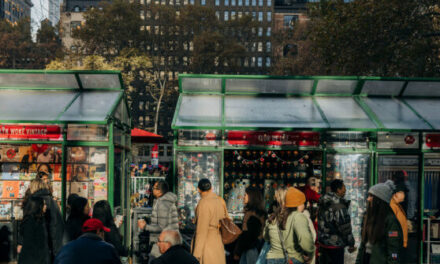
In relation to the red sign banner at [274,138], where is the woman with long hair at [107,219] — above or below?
below

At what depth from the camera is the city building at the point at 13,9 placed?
11494cm

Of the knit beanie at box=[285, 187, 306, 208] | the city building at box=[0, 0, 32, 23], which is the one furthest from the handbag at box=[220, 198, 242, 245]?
the city building at box=[0, 0, 32, 23]

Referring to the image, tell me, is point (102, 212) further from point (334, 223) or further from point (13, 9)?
point (13, 9)

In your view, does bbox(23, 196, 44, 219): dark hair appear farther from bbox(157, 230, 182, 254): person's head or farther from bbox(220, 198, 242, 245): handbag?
bbox(157, 230, 182, 254): person's head

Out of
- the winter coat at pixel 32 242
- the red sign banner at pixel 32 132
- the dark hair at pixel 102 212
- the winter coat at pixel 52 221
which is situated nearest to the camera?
the winter coat at pixel 32 242

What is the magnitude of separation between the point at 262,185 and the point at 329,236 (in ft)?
15.9

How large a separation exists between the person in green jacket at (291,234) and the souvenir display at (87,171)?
485 centimetres

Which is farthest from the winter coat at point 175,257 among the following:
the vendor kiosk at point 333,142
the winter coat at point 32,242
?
the vendor kiosk at point 333,142

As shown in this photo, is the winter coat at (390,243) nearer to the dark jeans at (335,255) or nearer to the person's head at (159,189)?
the dark jeans at (335,255)

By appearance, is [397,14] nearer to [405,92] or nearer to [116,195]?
[405,92]

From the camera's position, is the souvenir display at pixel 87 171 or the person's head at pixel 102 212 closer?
the person's head at pixel 102 212

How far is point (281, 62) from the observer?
40.5m

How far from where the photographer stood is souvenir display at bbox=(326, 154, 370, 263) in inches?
396

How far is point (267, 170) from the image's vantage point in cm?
1201
